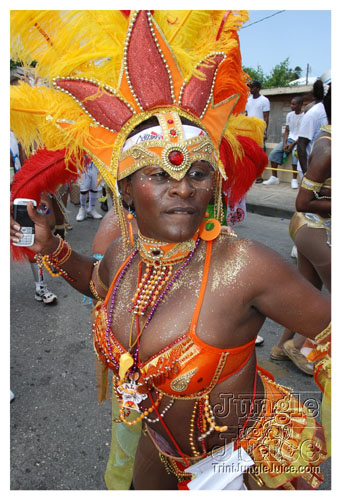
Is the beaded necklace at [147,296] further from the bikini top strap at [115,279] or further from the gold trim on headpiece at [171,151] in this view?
the gold trim on headpiece at [171,151]

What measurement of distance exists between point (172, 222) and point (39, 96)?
0.82 meters

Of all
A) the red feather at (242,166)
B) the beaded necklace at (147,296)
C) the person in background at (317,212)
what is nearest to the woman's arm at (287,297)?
the beaded necklace at (147,296)

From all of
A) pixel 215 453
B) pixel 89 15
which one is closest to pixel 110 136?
pixel 89 15

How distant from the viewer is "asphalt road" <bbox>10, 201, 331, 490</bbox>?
2.61 metres

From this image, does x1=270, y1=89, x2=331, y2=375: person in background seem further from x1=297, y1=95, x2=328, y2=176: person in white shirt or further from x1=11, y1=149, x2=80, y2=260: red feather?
x1=297, y1=95, x2=328, y2=176: person in white shirt

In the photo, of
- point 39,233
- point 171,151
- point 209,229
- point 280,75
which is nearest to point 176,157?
point 171,151

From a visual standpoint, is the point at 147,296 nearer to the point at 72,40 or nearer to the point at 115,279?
the point at 115,279

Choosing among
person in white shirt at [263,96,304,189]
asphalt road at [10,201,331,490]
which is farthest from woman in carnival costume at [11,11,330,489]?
person in white shirt at [263,96,304,189]

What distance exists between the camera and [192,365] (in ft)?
4.73

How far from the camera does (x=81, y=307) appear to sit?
15.3ft

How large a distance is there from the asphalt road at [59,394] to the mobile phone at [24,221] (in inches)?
65.9

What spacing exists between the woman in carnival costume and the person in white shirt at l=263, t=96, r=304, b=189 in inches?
315

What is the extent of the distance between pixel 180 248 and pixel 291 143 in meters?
8.99

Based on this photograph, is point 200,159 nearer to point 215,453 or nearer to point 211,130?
point 211,130
